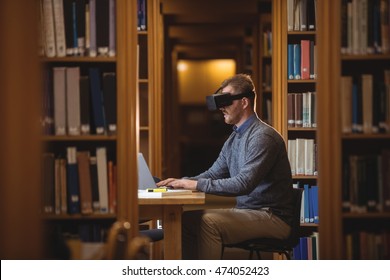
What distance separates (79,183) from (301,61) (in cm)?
241

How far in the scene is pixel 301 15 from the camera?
488 centimetres

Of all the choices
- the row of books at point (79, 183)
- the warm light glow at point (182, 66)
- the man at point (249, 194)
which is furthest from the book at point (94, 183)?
the warm light glow at point (182, 66)

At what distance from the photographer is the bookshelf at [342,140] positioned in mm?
2846

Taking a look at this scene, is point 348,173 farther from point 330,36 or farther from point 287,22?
point 287,22

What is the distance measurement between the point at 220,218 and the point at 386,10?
57.0 inches

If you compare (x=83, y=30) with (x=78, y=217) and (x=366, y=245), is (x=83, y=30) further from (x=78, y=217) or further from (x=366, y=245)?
(x=366, y=245)

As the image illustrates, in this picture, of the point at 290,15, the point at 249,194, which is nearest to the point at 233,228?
the point at 249,194

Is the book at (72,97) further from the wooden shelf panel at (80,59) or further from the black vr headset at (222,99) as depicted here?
the black vr headset at (222,99)

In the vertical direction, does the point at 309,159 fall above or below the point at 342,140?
below

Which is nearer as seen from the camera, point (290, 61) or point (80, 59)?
point (80, 59)

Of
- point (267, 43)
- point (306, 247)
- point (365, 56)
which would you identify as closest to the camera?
point (365, 56)

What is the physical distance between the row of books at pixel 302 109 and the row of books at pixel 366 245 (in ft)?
6.48

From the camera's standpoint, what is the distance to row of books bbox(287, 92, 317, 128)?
484 cm

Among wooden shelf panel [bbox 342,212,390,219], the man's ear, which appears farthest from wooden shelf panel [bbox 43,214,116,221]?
the man's ear
